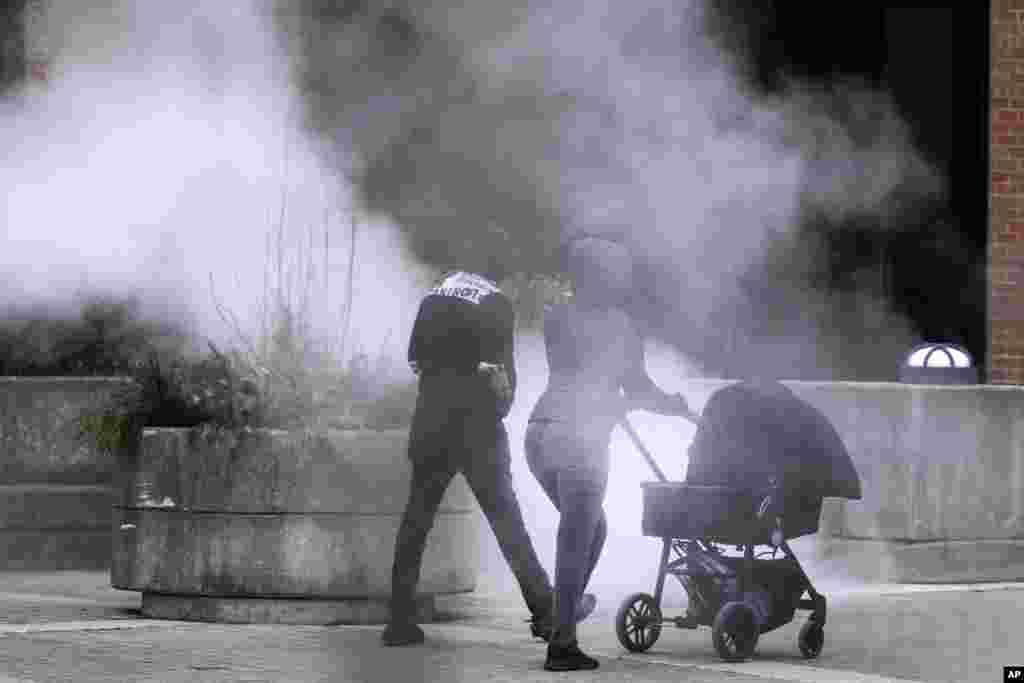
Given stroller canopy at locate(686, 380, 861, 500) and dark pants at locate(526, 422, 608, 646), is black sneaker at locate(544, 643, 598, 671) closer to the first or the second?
dark pants at locate(526, 422, 608, 646)

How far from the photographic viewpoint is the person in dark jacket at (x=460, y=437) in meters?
9.27

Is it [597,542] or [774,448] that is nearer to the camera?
[774,448]

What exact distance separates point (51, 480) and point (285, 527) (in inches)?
146

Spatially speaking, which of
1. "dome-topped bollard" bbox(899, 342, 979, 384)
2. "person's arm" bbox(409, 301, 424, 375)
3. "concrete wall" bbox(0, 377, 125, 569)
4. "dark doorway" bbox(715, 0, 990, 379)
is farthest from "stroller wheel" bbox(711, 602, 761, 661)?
"dark doorway" bbox(715, 0, 990, 379)

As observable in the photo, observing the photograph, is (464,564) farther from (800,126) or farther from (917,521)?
(800,126)

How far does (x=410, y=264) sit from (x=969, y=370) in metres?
3.37

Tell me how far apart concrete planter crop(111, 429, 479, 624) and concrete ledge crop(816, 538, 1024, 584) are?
10.9 ft

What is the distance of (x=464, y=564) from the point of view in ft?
33.2

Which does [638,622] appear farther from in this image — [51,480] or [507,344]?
→ [51,480]

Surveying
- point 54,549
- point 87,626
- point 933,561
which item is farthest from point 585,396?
point 54,549

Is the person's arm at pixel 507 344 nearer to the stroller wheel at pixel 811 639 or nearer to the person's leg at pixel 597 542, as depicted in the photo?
the person's leg at pixel 597 542

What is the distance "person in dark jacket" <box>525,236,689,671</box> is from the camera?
8586mm

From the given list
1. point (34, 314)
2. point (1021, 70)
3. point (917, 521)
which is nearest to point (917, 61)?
point (1021, 70)

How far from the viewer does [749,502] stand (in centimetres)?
895
